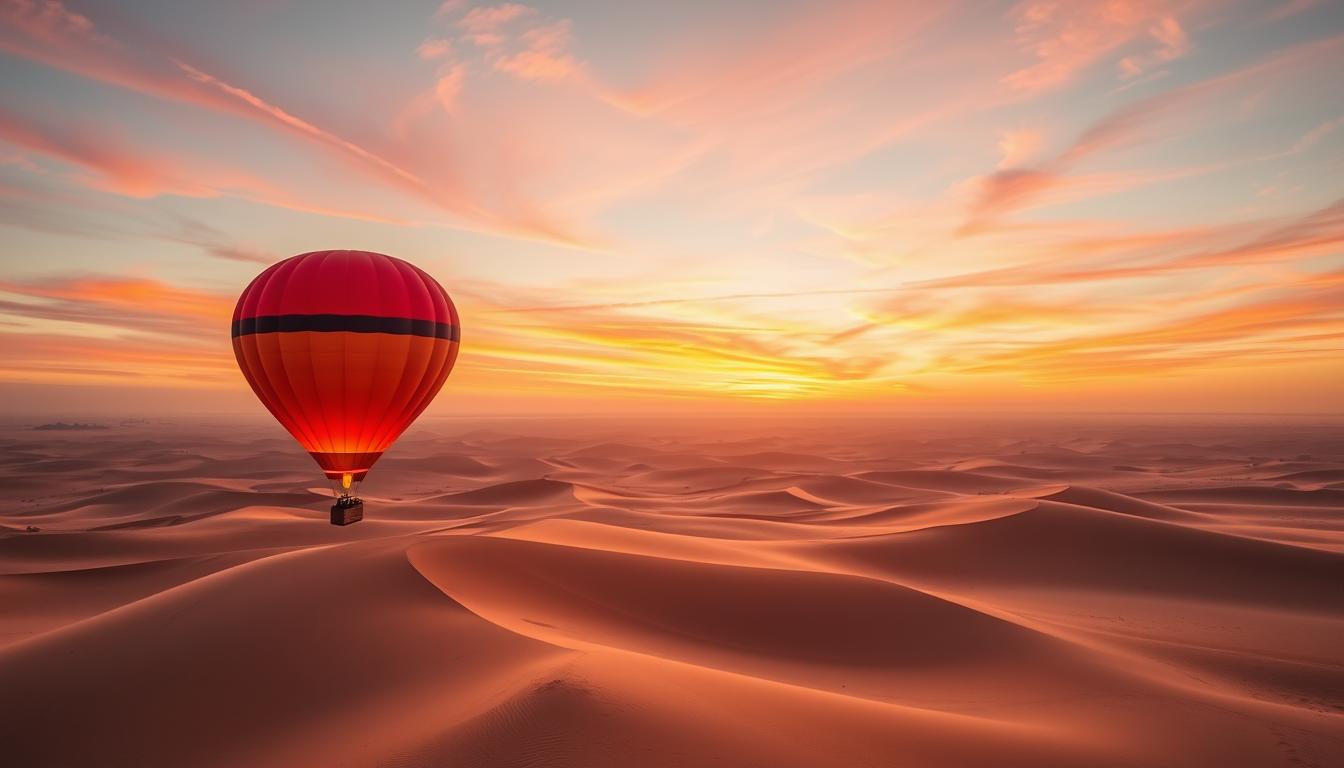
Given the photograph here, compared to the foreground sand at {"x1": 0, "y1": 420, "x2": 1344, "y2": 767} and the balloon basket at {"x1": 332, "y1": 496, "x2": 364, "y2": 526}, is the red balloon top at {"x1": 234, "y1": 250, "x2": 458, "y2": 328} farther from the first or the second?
the foreground sand at {"x1": 0, "y1": 420, "x2": 1344, "y2": 767}

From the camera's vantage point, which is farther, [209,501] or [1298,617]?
[209,501]

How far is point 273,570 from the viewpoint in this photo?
1174 cm

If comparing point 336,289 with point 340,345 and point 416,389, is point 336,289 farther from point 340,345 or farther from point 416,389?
point 416,389

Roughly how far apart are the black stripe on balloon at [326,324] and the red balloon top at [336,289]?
86mm

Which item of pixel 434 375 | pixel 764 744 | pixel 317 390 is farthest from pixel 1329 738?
pixel 317 390

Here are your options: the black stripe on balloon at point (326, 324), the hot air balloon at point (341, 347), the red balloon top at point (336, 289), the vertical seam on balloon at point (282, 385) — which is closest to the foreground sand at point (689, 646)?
the hot air balloon at point (341, 347)

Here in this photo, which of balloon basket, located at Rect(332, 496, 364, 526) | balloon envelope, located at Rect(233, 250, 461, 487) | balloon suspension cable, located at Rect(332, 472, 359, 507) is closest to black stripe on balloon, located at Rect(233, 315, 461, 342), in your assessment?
balloon envelope, located at Rect(233, 250, 461, 487)

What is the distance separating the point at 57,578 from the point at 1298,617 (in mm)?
32640

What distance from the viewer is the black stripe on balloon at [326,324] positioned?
12719 millimetres

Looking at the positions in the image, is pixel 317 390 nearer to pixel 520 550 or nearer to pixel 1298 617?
pixel 520 550

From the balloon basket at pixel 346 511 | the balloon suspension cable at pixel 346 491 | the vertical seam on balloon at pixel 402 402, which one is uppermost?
the vertical seam on balloon at pixel 402 402

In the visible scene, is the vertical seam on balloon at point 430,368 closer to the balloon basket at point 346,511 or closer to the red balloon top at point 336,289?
the red balloon top at point 336,289

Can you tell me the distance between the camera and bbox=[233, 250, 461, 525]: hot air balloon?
12797 millimetres

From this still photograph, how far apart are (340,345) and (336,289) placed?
3.85 feet
